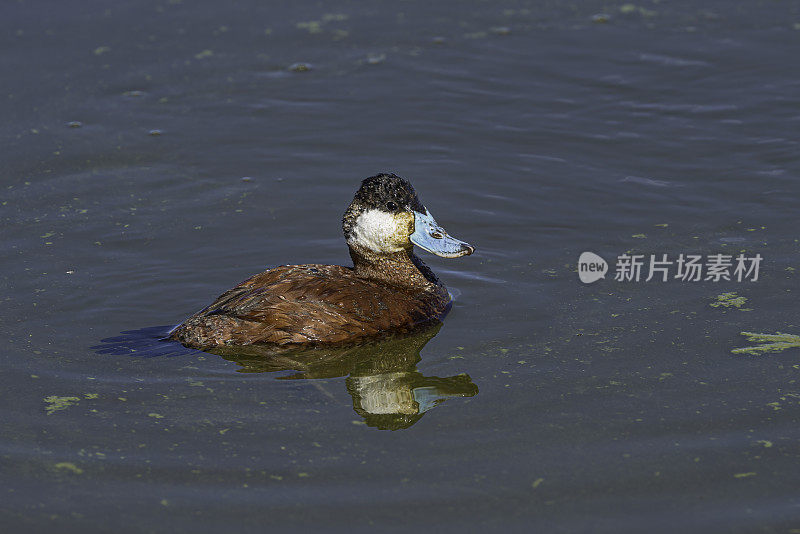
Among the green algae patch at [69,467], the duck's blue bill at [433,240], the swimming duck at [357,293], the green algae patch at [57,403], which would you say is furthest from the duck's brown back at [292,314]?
the green algae patch at [69,467]

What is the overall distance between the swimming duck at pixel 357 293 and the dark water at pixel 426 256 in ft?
0.54

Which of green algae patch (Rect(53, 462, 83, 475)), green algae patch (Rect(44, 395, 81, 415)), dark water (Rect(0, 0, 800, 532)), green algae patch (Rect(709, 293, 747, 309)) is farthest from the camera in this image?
green algae patch (Rect(709, 293, 747, 309))

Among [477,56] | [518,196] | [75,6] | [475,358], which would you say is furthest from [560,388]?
[75,6]

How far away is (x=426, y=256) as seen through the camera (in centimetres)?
826

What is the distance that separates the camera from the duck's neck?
23.5 ft

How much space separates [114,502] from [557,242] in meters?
3.99

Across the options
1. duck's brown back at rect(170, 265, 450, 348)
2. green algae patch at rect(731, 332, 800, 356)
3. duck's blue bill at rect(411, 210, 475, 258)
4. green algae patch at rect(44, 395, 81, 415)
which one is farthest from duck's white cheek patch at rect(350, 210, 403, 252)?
green algae patch at rect(731, 332, 800, 356)

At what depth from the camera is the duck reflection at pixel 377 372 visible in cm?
613

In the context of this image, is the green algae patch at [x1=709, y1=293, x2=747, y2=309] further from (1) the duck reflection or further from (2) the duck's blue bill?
(1) the duck reflection

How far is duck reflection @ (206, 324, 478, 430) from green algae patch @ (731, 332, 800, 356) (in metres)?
1.65

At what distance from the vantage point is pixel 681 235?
7.98m

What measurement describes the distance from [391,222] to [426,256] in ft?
4.03

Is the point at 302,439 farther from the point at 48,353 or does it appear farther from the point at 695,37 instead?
the point at 695,37

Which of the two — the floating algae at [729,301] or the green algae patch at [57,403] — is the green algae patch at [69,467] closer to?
the green algae patch at [57,403]
